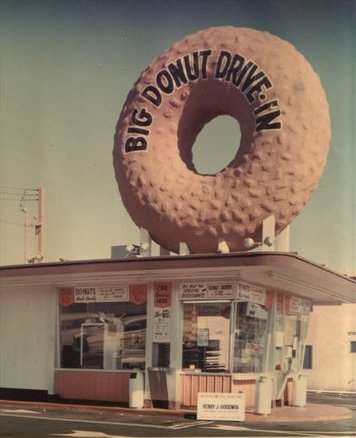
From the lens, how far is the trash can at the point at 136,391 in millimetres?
14414

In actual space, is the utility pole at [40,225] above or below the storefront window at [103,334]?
above

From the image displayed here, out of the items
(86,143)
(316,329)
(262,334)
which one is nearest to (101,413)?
(262,334)

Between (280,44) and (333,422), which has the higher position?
(280,44)

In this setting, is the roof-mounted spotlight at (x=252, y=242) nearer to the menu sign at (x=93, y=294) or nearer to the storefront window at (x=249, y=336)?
the storefront window at (x=249, y=336)

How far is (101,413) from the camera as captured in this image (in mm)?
14156

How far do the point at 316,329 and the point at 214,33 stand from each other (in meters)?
9.02

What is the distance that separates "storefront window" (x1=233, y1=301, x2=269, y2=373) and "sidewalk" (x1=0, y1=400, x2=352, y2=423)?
913 millimetres

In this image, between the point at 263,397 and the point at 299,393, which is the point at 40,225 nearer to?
the point at 263,397

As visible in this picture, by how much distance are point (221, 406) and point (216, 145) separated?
5.06m

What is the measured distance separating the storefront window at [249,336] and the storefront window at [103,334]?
172cm

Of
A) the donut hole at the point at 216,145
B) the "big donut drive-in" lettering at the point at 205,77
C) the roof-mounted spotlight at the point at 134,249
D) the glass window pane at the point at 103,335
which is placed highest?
the "big donut drive-in" lettering at the point at 205,77

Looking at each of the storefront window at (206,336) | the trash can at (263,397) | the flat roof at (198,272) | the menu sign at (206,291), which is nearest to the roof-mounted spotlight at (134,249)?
the flat roof at (198,272)

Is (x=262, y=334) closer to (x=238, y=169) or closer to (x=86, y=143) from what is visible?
(x=238, y=169)

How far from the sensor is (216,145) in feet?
51.2
